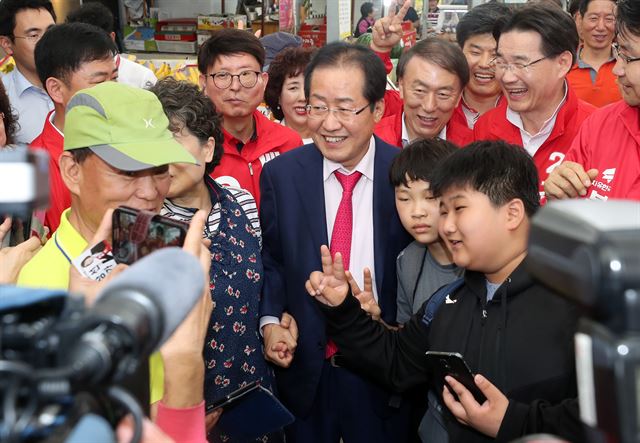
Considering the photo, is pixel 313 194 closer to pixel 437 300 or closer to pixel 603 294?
pixel 437 300

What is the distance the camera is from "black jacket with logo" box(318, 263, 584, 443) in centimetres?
190

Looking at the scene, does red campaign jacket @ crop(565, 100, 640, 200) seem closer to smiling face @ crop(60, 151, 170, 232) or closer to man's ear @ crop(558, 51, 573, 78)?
man's ear @ crop(558, 51, 573, 78)

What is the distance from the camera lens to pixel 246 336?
2.54 metres

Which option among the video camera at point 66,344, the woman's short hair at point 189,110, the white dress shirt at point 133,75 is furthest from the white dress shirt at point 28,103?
the video camera at point 66,344

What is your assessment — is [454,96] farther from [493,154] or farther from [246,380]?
[246,380]

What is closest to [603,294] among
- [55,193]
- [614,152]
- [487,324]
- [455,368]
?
[455,368]

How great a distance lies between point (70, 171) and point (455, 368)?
A: 1.11 m

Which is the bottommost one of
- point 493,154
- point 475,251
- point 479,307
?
point 479,307

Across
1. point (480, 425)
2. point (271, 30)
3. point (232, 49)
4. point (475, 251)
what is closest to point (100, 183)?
point (475, 251)

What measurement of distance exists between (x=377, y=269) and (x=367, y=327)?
35 centimetres

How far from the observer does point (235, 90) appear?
11.4ft

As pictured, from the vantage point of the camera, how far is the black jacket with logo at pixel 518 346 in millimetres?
1897

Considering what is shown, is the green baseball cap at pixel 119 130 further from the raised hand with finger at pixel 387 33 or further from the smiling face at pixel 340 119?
the raised hand with finger at pixel 387 33

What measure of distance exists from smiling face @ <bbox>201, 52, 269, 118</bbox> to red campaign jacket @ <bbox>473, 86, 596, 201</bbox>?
1.05 meters
